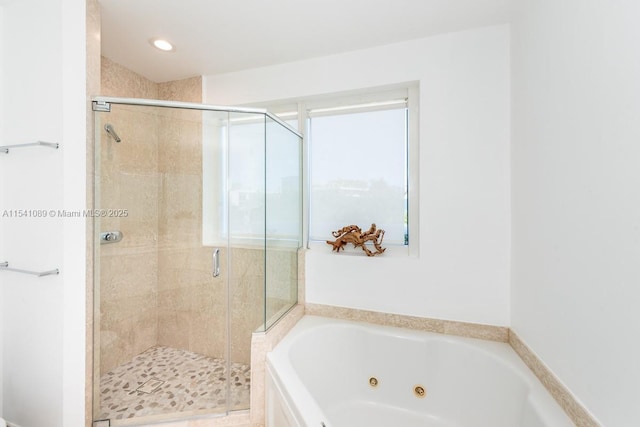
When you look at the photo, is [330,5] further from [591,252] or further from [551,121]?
[591,252]

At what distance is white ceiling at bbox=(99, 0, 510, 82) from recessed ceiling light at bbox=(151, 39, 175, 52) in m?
0.05

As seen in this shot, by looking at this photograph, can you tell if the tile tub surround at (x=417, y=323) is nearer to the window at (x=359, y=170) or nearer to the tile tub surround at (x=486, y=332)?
the tile tub surround at (x=486, y=332)

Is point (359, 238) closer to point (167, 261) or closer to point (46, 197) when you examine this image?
point (167, 261)

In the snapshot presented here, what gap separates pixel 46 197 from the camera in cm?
136

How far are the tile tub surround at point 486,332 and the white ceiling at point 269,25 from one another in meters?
1.84

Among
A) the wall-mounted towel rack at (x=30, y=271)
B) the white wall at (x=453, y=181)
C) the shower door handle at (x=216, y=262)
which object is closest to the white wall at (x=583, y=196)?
the white wall at (x=453, y=181)

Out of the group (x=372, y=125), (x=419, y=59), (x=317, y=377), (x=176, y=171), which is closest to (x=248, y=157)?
(x=176, y=171)

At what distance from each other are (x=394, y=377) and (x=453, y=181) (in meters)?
1.30

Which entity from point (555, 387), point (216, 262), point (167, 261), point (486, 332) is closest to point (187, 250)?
point (167, 261)

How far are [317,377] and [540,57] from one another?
207 cm

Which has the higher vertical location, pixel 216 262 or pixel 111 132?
pixel 111 132

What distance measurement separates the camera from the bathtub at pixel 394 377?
1.35 meters

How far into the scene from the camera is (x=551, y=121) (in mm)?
1162

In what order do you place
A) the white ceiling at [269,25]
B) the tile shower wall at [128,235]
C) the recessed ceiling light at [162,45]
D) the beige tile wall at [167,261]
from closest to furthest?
the white ceiling at [269,25]
the tile shower wall at [128,235]
the beige tile wall at [167,261]
the recessed ceiling light at [162,45]
